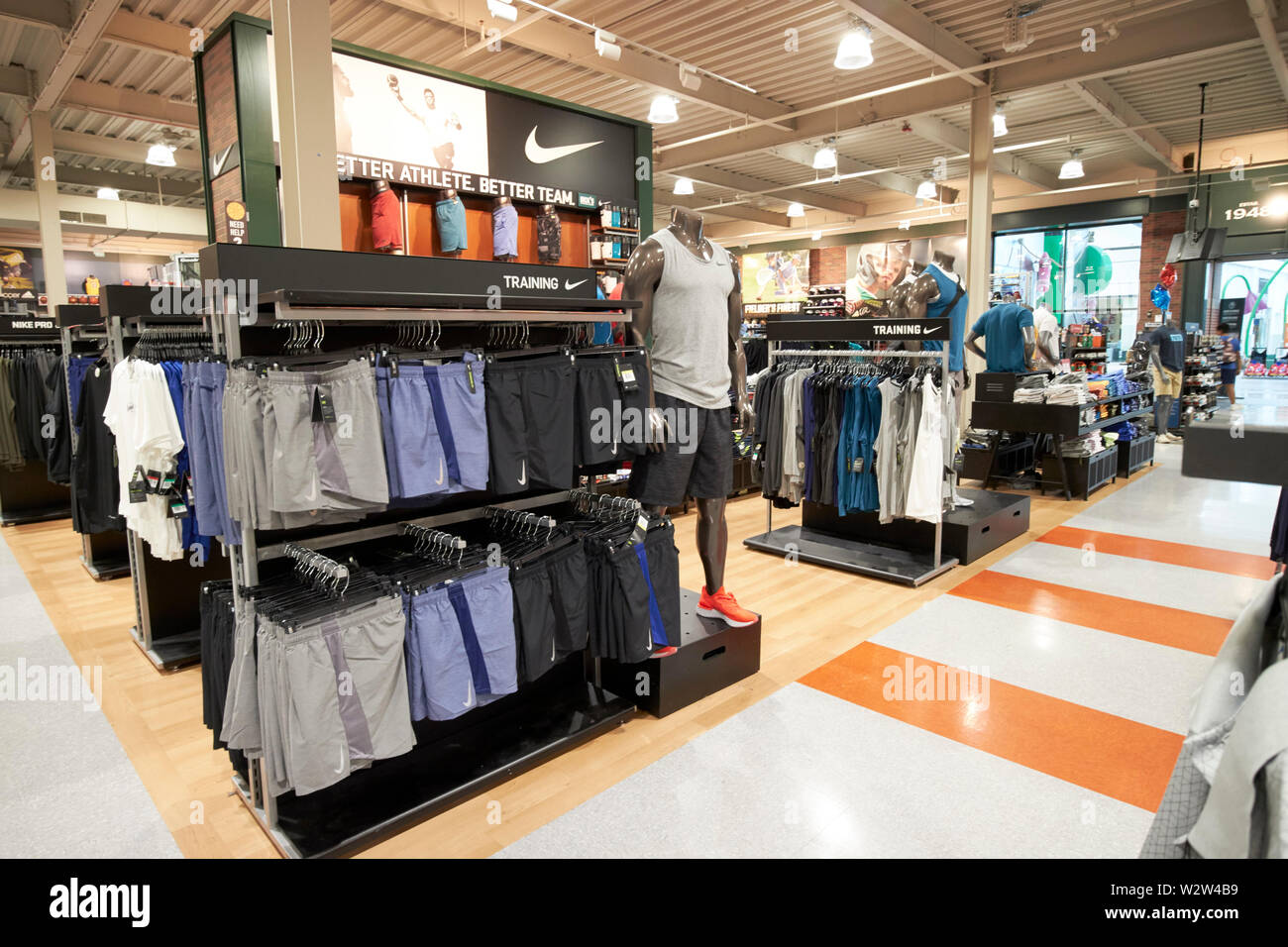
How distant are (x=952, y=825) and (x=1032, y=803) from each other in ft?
1.12

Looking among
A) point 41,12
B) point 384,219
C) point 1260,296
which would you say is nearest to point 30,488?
point 41,12

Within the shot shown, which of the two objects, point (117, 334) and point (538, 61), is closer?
point (117, 334)

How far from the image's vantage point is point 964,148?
12.4m

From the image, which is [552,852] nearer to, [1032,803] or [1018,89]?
[1032,803]

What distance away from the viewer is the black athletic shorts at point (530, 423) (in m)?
2.71

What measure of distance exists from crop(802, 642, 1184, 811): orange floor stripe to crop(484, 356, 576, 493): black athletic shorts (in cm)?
166

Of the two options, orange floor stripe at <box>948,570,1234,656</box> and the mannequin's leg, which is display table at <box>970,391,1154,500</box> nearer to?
orange floor stripe at <box>948,570,1234,656</box>

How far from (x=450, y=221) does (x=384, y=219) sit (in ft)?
1.95

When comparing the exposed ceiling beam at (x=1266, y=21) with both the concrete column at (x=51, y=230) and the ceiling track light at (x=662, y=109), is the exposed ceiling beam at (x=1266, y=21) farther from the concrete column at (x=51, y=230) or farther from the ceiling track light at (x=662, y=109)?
the concrete column at (x=51, y=230)

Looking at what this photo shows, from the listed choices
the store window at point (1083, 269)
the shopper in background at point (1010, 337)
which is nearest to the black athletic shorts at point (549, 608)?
the shopper in background at point (1010, 337)

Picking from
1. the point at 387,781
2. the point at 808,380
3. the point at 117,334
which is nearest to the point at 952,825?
the point at 387,781

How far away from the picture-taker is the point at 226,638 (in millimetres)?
2438

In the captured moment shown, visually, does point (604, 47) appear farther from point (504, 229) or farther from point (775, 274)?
point (775, 274)

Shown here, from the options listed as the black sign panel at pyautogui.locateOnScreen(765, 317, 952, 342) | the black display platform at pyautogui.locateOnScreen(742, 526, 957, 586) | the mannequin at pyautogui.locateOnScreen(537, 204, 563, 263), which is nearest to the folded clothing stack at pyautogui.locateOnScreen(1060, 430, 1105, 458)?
the black display platform at pyautogui.locateOnScreen(742, 526, 957, 586)
